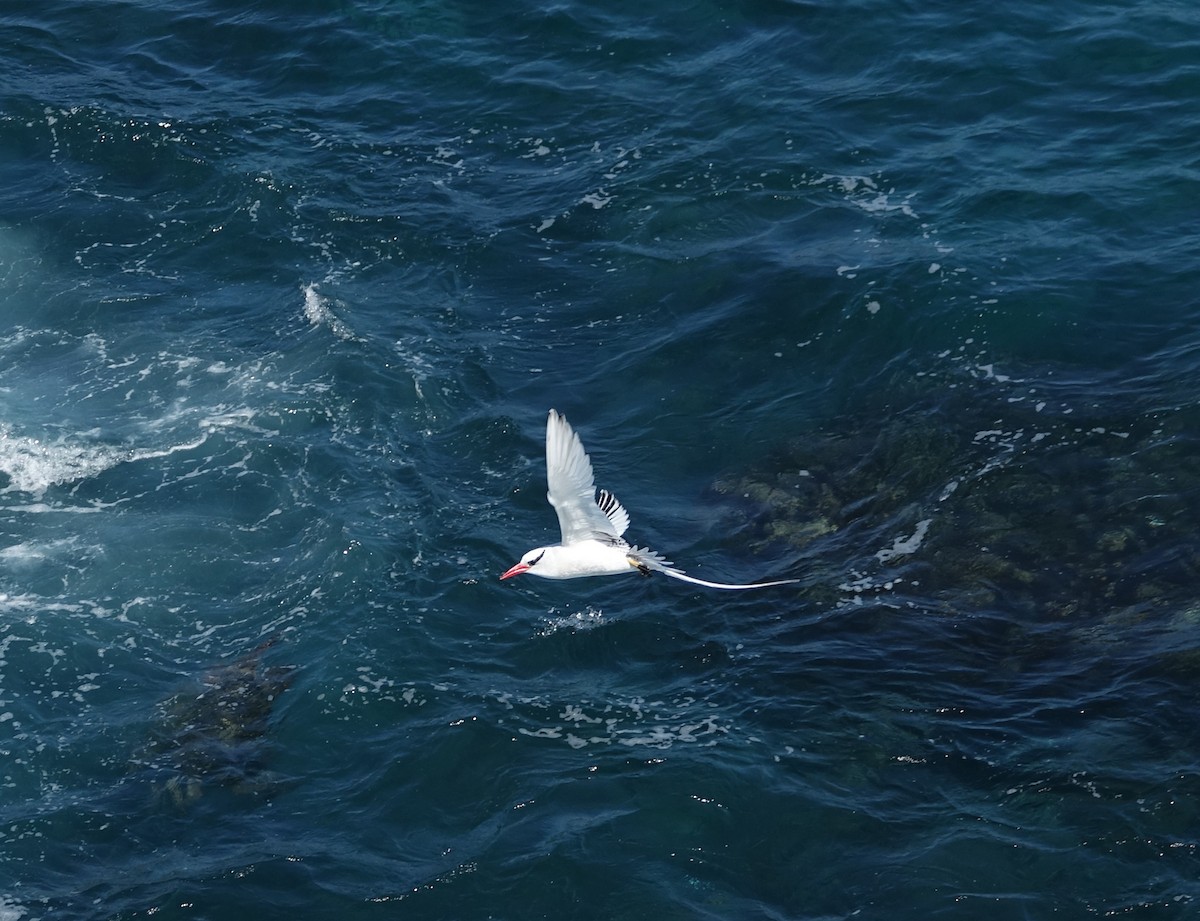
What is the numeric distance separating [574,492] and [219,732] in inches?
224

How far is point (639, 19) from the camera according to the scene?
102 ft

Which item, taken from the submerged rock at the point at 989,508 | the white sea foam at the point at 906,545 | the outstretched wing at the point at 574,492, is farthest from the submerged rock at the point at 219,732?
the white sea foam at the point at 906,545

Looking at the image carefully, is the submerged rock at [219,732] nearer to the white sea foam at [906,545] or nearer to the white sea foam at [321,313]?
the white sea foam at [321,313]

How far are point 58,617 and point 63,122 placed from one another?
46.7ft

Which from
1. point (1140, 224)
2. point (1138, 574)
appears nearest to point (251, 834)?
point (1138, 574)

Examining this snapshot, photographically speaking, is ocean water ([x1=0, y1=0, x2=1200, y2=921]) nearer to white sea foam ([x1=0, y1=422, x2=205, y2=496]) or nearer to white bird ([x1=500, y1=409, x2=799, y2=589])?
white sea foam ([x1=0, y1=422, x2=205, y2=496])

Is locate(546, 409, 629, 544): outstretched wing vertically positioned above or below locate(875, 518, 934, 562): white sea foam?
above

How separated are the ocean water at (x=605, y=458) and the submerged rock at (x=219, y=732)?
62 mm

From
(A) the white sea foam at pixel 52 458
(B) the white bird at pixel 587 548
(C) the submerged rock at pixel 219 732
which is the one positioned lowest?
(C) the submerged rock at pixel 219 732

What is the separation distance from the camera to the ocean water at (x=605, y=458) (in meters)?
16.5

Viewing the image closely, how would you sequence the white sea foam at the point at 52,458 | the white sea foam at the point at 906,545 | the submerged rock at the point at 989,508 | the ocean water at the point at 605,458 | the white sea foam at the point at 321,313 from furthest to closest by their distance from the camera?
the white sea foam at the point at 321,313, the white sea foam at the point at 52,458, the white sea foam at the point at 906,545, the submerged rock at the point at 989,508, the ocean water at the point at 605,458

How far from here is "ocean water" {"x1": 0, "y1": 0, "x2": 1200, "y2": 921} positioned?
16.5 m

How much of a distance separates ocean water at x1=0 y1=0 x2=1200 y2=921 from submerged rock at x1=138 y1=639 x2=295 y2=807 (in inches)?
2.5

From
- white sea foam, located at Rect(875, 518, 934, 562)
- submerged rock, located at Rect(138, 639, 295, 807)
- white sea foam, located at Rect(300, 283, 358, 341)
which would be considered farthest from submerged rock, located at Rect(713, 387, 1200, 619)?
→ white sea foam, located at Rect(300, 283, 358, 341)
